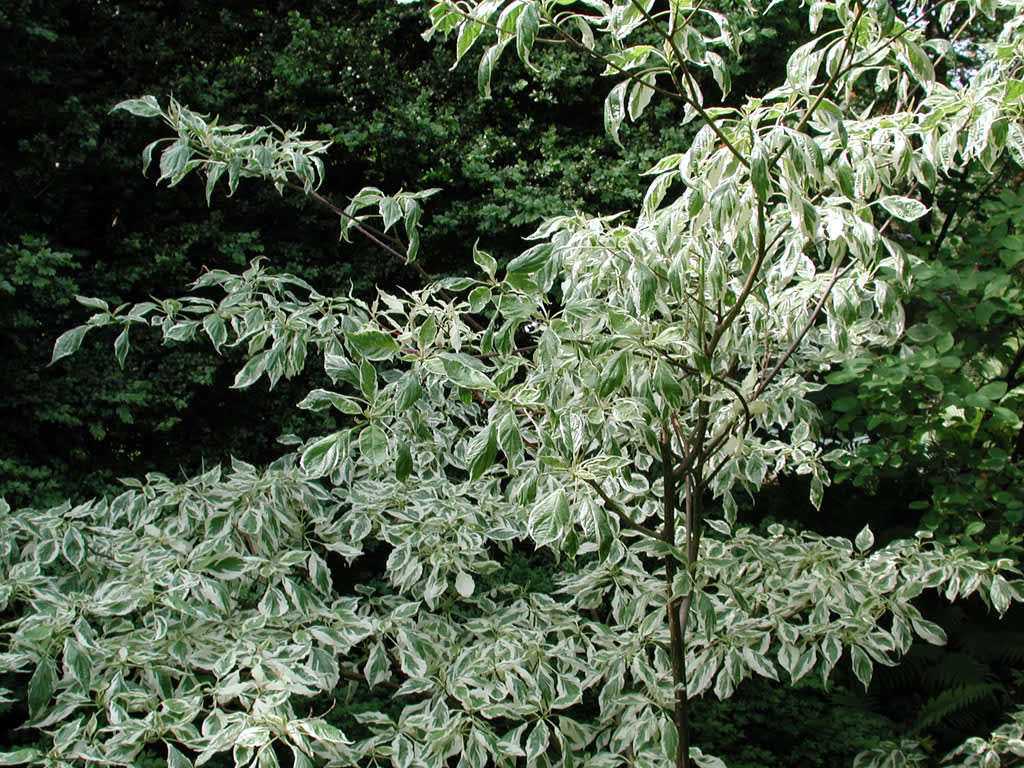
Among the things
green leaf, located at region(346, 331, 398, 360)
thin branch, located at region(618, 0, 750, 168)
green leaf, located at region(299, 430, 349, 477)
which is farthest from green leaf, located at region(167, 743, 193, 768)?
thin branch, located at region(618, 0, 750, 168)

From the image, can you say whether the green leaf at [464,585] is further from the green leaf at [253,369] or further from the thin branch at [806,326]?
the thin branch at [806,326]

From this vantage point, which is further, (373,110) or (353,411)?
(373,110)

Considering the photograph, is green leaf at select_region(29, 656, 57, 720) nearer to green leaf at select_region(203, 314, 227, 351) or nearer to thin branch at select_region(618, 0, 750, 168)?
green leaf at select_region(203, 314, 227, 351)

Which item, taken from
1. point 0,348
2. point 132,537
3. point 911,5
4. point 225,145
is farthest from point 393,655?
point 0,348

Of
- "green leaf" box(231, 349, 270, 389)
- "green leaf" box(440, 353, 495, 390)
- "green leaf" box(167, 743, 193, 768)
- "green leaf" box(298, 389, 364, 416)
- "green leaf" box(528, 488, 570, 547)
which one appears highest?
"green leaf" box(440, 353, 495, 390)

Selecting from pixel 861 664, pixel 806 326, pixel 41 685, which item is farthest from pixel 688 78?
pixel 41 685

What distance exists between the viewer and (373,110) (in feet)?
12.1

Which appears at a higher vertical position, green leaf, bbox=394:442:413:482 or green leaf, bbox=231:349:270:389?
green leaf, bbox=394:442:413:482

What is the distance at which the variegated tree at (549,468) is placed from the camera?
4.00 ft

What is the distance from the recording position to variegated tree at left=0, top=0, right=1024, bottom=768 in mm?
1218

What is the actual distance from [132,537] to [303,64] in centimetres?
256

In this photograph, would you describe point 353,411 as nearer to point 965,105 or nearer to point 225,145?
point 225,145

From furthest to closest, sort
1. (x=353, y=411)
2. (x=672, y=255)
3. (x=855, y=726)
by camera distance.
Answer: (x=855, y=726)
(x=672, y=255)
(x=353, y=411)

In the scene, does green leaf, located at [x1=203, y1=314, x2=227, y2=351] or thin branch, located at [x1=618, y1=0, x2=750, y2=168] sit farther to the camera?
green leaf, located at [x1=203, y1=314, x2=227, y2=351]
